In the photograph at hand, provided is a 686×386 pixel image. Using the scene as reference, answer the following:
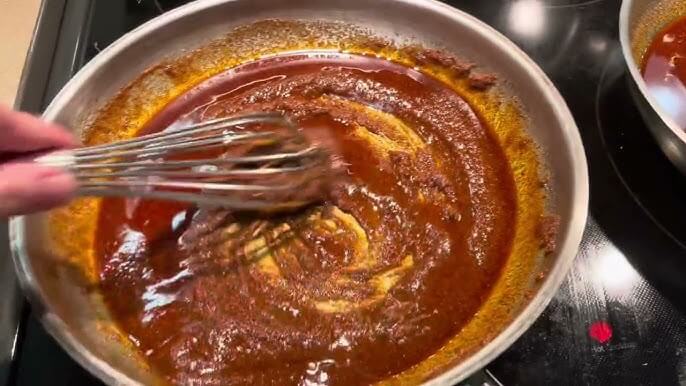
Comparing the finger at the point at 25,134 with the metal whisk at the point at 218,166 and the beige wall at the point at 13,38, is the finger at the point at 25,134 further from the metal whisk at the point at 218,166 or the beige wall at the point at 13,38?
the beige wall at the point at 13,38

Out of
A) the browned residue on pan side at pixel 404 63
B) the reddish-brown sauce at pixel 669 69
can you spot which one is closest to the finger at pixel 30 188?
the browned residue on pan side at pixel 404 63

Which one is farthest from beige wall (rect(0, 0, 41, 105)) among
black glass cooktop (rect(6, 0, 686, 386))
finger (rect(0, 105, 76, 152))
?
finger (rect(0, 105, 76, 152))

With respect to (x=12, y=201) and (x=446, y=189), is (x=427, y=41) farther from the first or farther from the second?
(x=12, y=201)

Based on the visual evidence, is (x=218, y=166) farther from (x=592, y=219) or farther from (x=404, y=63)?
(x=592, y=219)

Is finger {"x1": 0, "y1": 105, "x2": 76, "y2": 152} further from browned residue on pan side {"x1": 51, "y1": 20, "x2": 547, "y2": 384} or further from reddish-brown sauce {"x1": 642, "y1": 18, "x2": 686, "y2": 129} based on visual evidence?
reddish-brown sauce {"x1": 642, "y1": 18, "x2": 686, "y2": 129}

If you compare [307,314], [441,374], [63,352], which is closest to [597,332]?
[441,374]

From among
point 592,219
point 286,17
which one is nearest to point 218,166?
point 286,17
